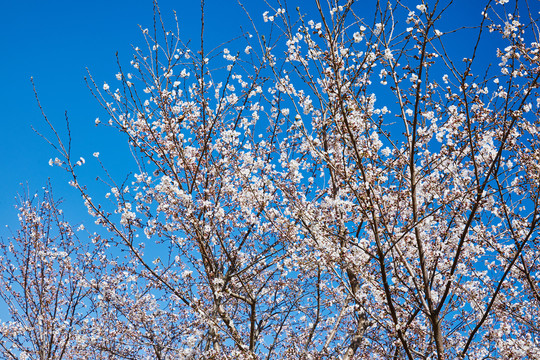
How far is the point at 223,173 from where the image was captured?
705 centimetres

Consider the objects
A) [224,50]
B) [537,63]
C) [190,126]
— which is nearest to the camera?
[537,63]

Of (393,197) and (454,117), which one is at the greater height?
(454,117)

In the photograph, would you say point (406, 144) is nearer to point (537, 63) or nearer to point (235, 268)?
point (537, 63)

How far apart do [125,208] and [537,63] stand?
5.73 metres

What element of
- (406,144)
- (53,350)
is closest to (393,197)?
(406,144)

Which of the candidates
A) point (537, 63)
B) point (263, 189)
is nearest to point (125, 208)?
point (263, 189)

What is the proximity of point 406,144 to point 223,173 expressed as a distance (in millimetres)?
3221

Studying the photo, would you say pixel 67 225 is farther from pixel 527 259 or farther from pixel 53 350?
pixel 527 259

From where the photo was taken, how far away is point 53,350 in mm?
8594

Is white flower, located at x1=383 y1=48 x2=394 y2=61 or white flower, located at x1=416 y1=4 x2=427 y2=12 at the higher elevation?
white flower, located at x1=416 y1=4 x2=427 y2=12

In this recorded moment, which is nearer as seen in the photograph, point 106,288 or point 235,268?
point 235,268

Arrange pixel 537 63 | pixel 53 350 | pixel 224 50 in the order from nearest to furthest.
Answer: pixel 537 63, pixel 224 50, pixel 53 350

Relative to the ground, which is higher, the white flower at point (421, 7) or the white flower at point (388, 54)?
the white flower at point (421, 7)

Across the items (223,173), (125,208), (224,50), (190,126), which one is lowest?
(125,208)
